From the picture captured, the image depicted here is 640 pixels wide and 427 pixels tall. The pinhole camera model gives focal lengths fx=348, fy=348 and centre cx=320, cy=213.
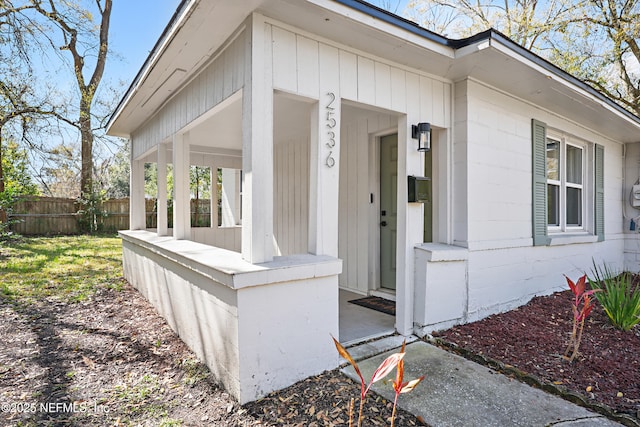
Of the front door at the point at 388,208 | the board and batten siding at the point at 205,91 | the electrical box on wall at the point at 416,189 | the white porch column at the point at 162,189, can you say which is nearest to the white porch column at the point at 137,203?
the board and batten siding at the point at 205,91

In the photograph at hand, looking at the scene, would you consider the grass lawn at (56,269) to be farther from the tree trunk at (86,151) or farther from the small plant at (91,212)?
the tree trunk at (86,151)

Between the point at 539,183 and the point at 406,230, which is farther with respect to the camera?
the point at 539,183

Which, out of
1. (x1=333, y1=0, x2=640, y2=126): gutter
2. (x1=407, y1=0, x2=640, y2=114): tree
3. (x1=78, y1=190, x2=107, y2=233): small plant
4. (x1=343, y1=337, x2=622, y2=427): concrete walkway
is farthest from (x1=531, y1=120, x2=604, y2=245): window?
(x1=78, y1=190, x2=107, y2=233): small plant

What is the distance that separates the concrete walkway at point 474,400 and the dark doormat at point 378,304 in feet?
3.83

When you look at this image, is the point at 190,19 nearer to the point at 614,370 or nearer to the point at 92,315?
the point at 92,315

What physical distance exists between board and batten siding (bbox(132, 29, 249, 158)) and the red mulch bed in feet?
9.52

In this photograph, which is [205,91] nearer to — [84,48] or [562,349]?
[562,349]

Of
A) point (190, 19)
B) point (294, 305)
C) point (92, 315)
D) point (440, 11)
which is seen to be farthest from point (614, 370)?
point (440, 11)

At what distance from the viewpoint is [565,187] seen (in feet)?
16.9

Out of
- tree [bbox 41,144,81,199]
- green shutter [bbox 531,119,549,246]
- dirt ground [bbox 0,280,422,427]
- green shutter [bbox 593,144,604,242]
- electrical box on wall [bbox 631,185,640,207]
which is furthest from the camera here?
tree [bbox 41,144,81,199]

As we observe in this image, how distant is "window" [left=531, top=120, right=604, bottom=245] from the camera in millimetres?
4430

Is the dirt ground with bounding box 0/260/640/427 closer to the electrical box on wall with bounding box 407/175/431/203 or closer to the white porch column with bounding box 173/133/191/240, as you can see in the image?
the white porch column with bounding box 173/133/191/240

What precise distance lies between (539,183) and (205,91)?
13.5 feet

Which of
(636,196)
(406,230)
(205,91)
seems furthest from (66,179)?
(636,196)
